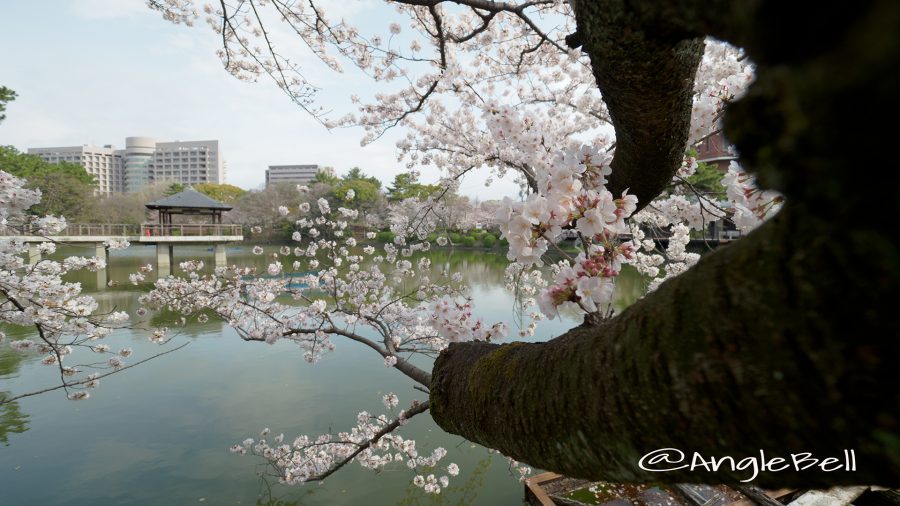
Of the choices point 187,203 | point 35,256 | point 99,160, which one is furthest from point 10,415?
point 99,160

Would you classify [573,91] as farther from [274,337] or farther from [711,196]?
[274,337]

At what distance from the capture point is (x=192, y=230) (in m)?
16.1

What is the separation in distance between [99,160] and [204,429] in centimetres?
8089

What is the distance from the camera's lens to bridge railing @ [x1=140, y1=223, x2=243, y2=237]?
1561cm

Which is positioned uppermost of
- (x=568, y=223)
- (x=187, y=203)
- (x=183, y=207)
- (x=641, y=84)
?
(x=187, y=203)

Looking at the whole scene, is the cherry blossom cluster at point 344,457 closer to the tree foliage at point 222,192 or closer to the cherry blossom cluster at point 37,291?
the cherry blossom cluster at point 37,291

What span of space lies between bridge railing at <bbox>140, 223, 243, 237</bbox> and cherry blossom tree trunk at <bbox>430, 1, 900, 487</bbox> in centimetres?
1828

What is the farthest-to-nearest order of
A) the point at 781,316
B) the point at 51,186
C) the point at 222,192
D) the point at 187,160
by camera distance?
the point at 187,160
the point at 222,192
the point at 51,186
the point at 781,316

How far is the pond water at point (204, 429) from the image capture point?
167 inches

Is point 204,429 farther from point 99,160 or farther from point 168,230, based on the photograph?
point 99,160

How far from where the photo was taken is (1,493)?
4184 mm

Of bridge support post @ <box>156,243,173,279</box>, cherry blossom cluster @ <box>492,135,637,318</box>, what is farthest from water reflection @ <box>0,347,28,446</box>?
bridge support post @ <box>156,243,173,279</box>

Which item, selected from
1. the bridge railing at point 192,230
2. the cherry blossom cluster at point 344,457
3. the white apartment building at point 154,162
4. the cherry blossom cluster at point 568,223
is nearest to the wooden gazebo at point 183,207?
the bridge railing at point 192,230

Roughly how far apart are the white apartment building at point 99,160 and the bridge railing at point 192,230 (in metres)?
58.1
